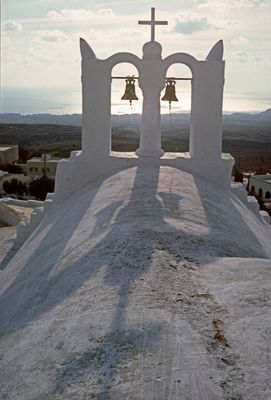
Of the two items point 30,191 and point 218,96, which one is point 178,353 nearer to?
point 218,96

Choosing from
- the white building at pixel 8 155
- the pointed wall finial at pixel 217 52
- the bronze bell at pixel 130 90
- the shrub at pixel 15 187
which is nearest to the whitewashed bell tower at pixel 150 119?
the pointed wall finial at pixel 217 52

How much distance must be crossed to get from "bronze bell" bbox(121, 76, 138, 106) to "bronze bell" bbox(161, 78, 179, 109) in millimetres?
473

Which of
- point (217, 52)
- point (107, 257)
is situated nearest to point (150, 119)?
point (217, 52)

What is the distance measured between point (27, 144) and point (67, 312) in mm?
74647

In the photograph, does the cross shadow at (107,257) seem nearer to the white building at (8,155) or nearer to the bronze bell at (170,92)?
the bronze bell at (170,92)

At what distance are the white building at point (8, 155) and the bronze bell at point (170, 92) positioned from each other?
128 ft

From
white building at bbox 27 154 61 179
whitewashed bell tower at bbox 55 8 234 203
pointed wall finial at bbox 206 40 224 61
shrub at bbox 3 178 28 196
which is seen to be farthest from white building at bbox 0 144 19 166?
pointed wall finial at bbox 206 40 224 61

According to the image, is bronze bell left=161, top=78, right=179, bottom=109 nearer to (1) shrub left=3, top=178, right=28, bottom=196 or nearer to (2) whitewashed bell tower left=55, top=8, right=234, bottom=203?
(2) whitewashed bell tower left=55, top=8, right=234, bottom=203

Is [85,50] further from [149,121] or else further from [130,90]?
[149,121]

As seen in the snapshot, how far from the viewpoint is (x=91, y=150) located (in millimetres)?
8430

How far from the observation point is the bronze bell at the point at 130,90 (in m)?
8.34

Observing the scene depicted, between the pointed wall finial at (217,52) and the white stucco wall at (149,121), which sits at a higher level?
the pointed wall finial at (217,52)

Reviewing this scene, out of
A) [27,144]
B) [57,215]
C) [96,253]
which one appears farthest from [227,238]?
[27,144]

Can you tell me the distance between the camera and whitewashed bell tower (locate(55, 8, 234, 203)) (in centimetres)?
802
